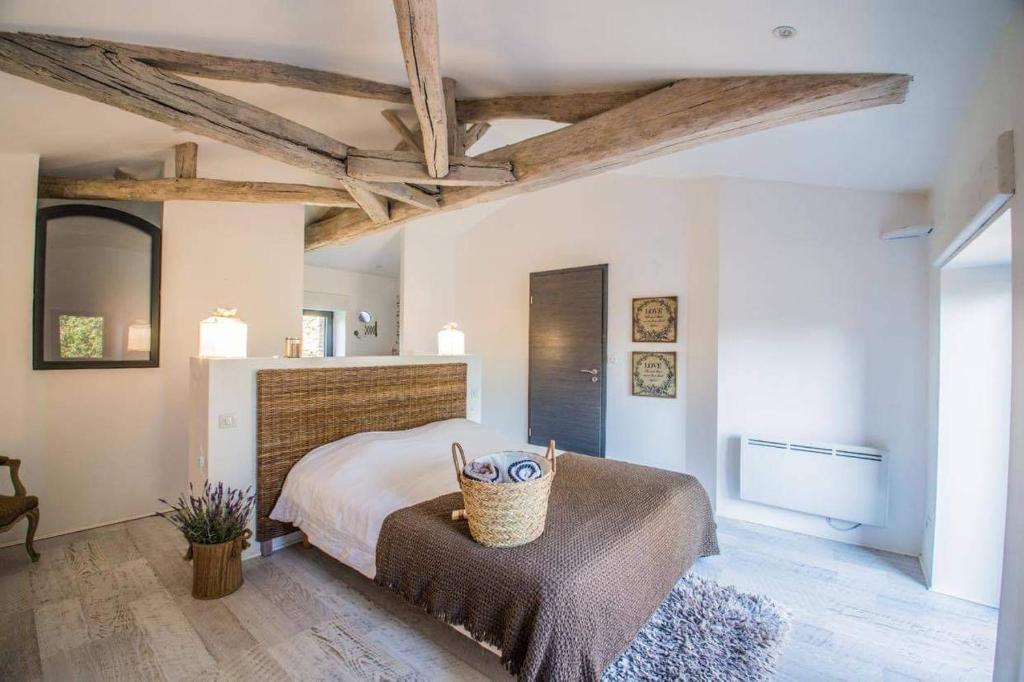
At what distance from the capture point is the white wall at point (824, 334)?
9.16 ft

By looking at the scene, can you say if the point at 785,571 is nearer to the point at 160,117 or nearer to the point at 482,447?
the point at 482,447

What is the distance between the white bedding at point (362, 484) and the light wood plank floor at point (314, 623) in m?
0.28

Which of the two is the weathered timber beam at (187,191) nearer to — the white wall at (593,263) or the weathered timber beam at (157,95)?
the weathered timber beam at (157,95)

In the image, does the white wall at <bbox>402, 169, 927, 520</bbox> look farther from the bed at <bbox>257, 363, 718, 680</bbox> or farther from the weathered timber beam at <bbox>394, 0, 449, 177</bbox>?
the weathered timber beam at <bbox>394, 0, 449, 177</bbox>

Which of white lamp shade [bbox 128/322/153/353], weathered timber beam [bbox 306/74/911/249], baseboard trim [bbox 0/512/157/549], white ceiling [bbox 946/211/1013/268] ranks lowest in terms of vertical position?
baseboard trim [bbox 0/512/157/549]

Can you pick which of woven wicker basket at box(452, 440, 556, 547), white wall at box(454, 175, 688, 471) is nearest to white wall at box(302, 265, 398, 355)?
white wall at box(454, 175, 688, 471)

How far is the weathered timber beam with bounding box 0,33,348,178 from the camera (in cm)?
159

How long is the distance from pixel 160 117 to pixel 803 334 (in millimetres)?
Result: 3899

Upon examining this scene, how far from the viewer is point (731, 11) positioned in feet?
4.75

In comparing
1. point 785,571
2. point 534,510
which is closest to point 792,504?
point 785,571

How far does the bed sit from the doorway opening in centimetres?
119

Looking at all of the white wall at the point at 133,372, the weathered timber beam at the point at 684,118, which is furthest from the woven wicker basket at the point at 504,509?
the white wall at the point at 133,372

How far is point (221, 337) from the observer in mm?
2557

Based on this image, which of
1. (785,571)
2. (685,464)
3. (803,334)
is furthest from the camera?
(685,464)
